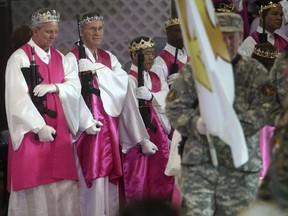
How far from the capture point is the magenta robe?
21.5 feet

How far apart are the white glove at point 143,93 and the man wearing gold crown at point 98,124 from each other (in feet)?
0.38

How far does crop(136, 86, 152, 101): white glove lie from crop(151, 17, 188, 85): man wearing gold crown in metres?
0.43

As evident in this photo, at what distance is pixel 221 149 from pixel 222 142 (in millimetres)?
36

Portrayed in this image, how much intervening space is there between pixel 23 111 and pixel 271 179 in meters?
2.81

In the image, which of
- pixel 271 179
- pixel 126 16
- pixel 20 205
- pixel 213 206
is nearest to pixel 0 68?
pixel 126 16

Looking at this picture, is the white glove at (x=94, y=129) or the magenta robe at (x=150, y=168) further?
the magenta robe at (x=150, y=168)

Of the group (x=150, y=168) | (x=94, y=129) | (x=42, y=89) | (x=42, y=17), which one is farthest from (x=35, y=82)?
(x=150, y=168)

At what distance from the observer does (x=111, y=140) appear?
637 centimetres

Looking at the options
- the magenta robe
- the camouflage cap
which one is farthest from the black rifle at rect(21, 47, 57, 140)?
the camouflage cap

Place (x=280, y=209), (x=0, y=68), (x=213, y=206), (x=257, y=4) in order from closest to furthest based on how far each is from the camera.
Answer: (x=280, y=209)
(x=213, y=206)
(x=257, y=4)
(x=0, y=68)

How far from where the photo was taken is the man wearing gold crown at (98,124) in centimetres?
627

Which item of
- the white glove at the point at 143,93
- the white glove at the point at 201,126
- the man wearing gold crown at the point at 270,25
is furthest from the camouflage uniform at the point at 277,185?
the man wearing gold crown at the point at 270,25

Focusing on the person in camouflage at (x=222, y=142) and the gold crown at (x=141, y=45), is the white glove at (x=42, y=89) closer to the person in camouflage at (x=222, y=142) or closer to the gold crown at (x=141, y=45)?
the gold crown at (x=141, y=45)

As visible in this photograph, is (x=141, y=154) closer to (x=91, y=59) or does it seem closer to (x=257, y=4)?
(x=91, y=59)
